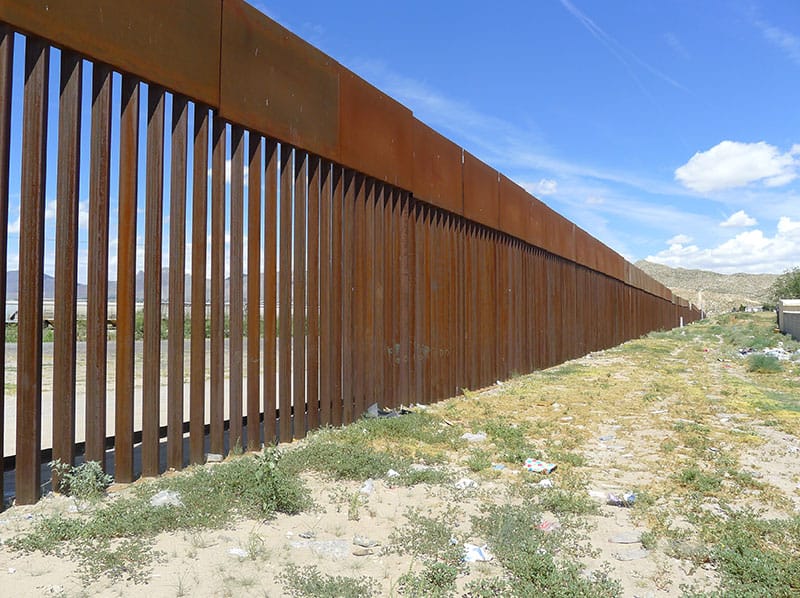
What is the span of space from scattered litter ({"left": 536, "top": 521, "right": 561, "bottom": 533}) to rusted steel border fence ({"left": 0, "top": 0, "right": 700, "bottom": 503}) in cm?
281

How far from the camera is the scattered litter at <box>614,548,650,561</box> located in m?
3.24

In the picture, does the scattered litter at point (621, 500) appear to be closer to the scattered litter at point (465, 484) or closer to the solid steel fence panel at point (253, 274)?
the scattered litter at point (465, 484)

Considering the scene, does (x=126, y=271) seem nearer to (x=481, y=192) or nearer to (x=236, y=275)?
(x=236, y=275)

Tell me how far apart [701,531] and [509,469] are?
5.76ft

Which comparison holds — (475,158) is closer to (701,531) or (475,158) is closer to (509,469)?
(509,469)

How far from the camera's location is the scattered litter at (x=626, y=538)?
347 cm

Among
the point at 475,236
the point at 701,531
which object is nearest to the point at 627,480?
the point at 701,531

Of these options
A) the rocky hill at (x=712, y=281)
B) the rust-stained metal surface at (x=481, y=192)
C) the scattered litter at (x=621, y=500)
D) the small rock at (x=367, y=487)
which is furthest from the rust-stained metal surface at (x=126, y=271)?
the rocky hill at (x=712, y=281)

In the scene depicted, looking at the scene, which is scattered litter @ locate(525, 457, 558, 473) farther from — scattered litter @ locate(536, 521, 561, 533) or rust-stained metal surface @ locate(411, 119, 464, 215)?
rust-stained metal surface @ locate(411, 119, 464, 215)

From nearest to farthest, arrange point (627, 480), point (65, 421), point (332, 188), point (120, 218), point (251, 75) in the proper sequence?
1. point (65, 421)
2. point (120, 218)
3. point (627, 480)
4. point (251, 75)
5. point (332, 188)

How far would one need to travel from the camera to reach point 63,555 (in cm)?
305

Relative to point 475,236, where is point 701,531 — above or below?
below

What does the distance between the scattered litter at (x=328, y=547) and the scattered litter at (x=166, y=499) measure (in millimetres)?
938

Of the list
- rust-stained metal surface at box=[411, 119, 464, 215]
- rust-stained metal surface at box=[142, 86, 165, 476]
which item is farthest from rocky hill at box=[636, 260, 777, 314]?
rust-stained metal surface at box=[142, 86, 165, 476]
